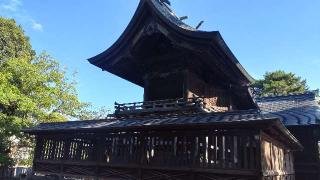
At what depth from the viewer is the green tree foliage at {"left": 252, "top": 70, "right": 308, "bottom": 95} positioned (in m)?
50.5

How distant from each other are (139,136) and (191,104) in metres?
3.01

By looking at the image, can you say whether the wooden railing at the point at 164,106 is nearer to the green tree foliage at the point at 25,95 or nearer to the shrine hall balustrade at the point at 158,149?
the shrine hall balustrade at the point at 158,149

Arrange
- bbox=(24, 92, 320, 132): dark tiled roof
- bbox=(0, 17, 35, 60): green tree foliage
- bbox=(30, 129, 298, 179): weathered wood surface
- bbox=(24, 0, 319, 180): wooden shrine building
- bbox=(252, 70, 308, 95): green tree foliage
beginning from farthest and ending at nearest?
1. bbox=(252, 70, 308, 95): green tree foliage
2. bbox=(0, 17, 35, 60): green tree foliage
3. bbox=(24, 92, 320, 132): dark tiled roof
4. bbox=(24, 0, 319, 180): wooden shrine building
5. bbox=(30, 129, 298, 179): weathered wood surface

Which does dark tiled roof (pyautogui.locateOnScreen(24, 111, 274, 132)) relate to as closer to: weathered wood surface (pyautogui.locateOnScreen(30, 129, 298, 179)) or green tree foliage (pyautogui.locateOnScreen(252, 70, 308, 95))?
weathered wood surface (pyautogui.locateOnScreen(30, 129, 298, 179))

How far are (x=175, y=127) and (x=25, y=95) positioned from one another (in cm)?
1605

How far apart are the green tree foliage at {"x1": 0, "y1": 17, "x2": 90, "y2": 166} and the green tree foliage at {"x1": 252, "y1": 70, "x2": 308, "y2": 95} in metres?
35.2

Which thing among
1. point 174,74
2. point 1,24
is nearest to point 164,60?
point 174,74

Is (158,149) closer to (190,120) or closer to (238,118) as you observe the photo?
(190,120)

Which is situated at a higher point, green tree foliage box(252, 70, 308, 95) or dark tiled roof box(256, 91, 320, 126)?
green tree foliage box(252, 70, 308, 95)

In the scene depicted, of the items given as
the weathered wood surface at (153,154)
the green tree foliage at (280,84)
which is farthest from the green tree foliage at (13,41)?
the green tree foliage at (280,84)

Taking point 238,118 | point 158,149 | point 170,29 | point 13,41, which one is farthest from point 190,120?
point 13,41

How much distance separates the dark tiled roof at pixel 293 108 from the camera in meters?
18.0

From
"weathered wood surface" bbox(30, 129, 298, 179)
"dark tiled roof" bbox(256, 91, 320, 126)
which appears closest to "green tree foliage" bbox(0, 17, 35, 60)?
"weathered wood surface" bbox(30, 129, 298, 179)

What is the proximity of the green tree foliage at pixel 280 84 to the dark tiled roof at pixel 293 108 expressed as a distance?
2476 cm
